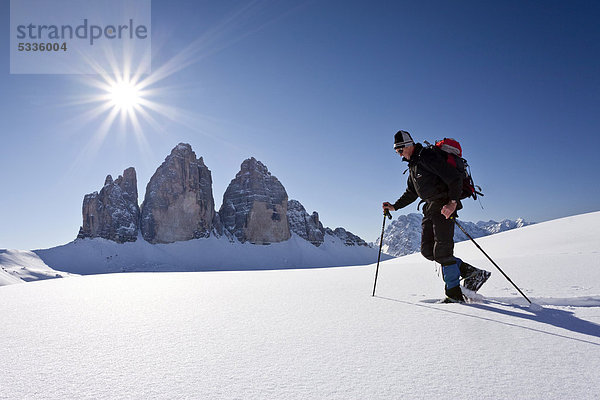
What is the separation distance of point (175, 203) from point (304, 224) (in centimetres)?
4266

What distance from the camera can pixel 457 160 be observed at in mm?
3662

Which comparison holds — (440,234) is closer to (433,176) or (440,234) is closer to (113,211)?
(433,176)

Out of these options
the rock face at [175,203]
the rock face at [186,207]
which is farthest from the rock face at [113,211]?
the rock face at [175,203]

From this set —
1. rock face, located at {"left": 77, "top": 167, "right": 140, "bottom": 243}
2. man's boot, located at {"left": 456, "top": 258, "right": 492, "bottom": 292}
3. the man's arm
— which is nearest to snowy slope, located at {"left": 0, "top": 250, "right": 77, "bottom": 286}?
rock face, located at {"left": 77, "top": 167, "right": 140, "bottom": 243}

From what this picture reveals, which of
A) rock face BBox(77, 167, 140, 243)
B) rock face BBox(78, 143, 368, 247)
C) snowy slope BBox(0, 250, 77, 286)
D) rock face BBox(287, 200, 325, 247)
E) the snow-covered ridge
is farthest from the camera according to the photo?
rock face BBox(287, 200, 325, 247)

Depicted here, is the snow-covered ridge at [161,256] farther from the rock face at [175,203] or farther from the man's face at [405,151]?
the man's face at [405,151]

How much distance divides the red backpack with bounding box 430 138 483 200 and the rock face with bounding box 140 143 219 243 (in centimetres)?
8311

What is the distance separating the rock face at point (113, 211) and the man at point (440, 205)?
87787 millimetres

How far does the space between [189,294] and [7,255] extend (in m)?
82.3

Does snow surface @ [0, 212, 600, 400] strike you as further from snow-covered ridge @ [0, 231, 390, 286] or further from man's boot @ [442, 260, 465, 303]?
snow-covered ridge @ [0, 231, 390, 286]

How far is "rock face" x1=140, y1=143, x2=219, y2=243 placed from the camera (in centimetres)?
7981

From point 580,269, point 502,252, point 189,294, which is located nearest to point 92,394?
point 189,294

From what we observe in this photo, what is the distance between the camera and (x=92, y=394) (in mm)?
1296

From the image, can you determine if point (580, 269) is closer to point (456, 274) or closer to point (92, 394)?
point (456, 274)
